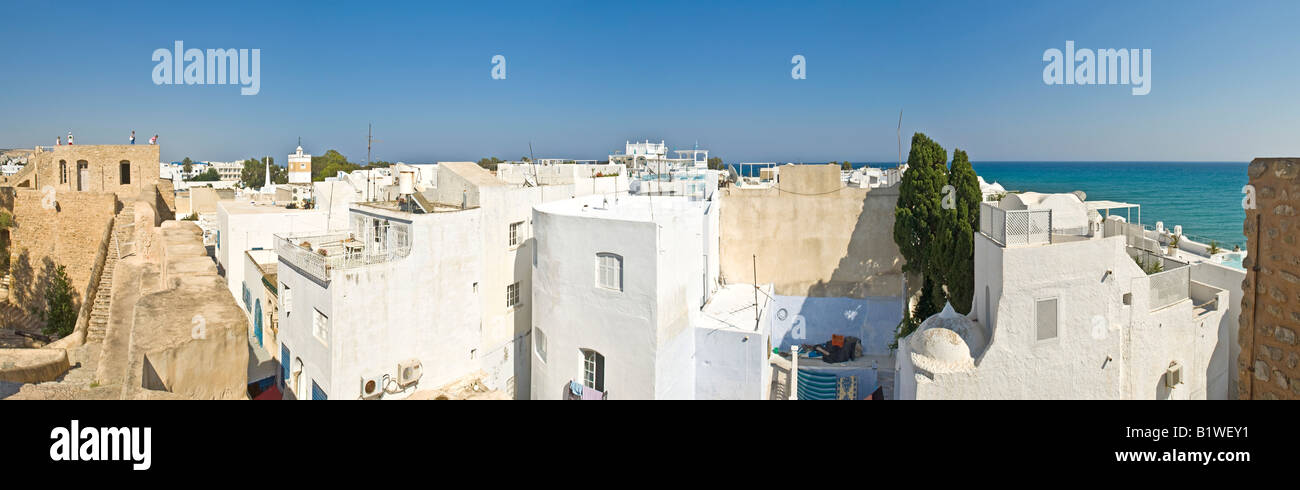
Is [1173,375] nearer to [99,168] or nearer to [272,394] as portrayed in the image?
[272,394]

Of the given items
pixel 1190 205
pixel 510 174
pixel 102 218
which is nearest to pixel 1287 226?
pixel 510 174

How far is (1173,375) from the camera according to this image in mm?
13914

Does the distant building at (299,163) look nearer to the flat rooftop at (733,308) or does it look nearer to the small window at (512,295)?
the small window at (512,295)

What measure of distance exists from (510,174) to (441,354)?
944 cm

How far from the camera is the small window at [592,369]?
16531mm

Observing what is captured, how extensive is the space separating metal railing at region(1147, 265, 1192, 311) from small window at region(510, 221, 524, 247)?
52.0ft

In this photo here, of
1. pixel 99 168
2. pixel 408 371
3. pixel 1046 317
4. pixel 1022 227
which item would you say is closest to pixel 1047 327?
pixel 1046 317

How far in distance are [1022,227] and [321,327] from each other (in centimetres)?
1530

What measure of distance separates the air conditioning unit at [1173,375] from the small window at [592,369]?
1280 cm

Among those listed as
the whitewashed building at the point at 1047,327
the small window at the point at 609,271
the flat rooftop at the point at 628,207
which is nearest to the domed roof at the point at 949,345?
the whitewashed building at the point at 1047,327

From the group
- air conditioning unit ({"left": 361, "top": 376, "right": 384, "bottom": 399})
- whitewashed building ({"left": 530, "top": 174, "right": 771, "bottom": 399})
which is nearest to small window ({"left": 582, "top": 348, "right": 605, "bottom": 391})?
whitewashed building ({"left": 530, "top": 174, "right": 771, "bottom": 399})

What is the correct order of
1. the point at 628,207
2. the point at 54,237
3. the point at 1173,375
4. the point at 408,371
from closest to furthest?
the point at 1173,375 → the point at 408,371 → the point at 628,207 → the point at 54,237

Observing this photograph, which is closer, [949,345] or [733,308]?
[949,345]
